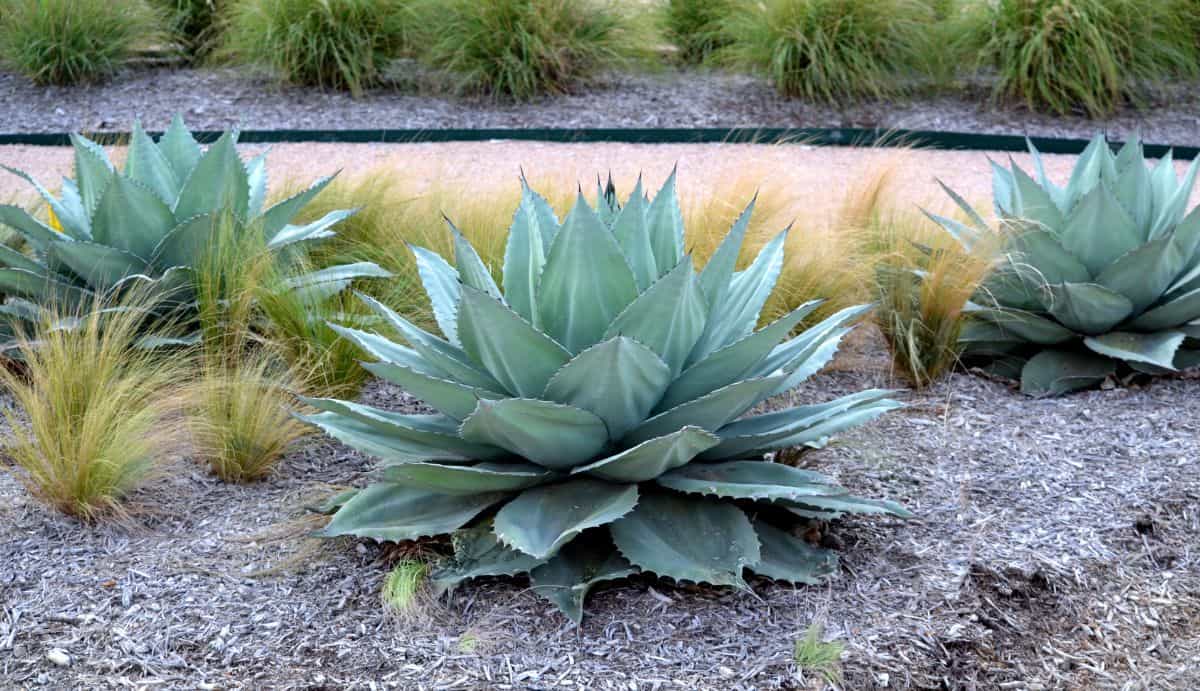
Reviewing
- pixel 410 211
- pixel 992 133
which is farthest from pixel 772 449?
pixel 992 133

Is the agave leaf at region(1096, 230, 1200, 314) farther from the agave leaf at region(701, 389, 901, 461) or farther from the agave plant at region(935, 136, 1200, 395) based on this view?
the agave leaf at region(701, 389, 901, 461)

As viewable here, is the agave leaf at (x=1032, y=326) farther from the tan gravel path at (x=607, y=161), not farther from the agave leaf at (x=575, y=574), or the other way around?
the agave leaf at (x=575, y=574)

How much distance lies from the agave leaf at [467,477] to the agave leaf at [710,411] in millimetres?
241

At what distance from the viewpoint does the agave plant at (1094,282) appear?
13.9 ft

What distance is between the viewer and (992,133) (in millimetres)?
8867

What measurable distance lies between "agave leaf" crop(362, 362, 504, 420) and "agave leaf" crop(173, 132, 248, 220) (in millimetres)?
1616

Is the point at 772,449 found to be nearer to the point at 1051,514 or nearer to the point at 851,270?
the point at 1051,514

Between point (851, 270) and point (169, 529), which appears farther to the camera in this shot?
point (851, 270)

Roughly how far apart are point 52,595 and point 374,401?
131cm

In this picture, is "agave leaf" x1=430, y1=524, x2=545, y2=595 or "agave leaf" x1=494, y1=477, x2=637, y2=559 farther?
"agave leaf" x1=430, y1=524, x2=545, y2=595

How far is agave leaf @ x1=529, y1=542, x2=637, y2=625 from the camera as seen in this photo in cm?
271

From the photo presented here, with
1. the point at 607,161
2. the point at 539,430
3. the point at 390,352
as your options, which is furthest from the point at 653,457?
the point at 607,161

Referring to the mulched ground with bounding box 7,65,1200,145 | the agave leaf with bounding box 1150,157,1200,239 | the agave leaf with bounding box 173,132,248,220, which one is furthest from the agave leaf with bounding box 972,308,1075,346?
the mulched ground with bounding box 7,65,1200,145

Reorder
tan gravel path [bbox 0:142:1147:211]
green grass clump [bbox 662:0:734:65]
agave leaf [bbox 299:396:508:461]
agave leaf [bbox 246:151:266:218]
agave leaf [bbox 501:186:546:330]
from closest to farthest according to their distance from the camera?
agave leaf [bbox 299:396:508:461]
agave leaf [bbox 501:186:546:330]
agave leaf [bbox 246:151:266:218]
tan gravel path [bbox 0:142:1147:211]
green grass clump [bbox 662:0:734:65]
